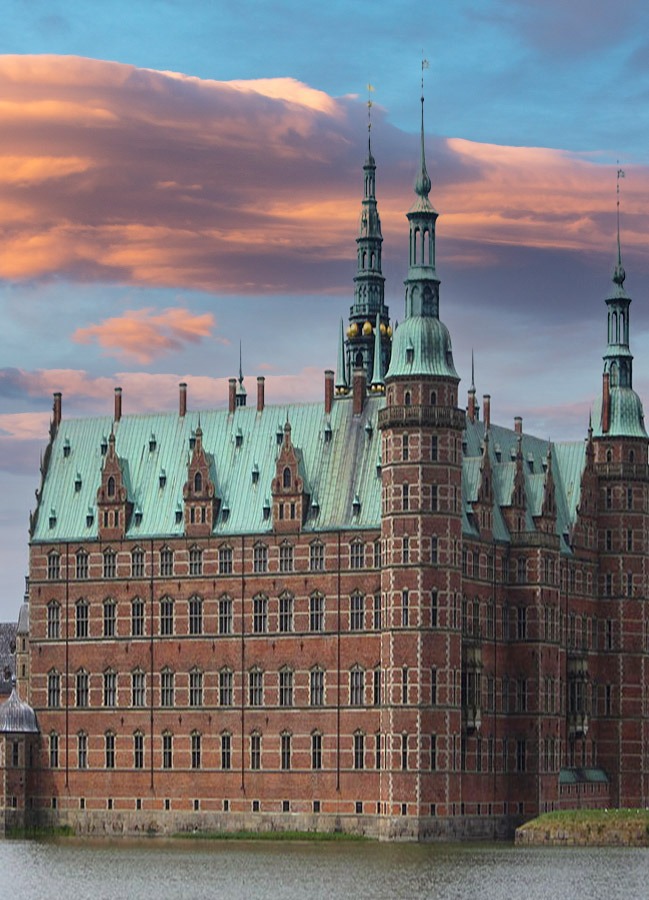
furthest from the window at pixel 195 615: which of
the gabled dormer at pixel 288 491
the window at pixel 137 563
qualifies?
the gabled dormer at pixel 288 491

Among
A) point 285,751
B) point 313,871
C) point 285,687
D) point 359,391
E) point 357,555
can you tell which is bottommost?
point 313,871

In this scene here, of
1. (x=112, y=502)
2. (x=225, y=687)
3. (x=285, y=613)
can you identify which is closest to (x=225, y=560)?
(x=285, y=613)

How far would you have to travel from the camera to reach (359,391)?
573ft

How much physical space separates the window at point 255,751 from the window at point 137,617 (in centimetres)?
1033

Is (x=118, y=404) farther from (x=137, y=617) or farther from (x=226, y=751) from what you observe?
(x=226, y=751)

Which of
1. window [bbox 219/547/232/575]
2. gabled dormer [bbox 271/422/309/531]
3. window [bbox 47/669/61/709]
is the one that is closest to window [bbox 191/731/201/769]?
window [bbox 219/547/232/575]

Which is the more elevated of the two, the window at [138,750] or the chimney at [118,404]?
the chimney at [118,404]

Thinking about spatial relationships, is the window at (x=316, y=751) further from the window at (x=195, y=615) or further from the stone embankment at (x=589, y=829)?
the stone embankment at (x=589, y=829)

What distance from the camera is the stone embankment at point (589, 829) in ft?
537

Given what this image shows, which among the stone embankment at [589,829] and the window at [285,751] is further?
the window at [285,751]

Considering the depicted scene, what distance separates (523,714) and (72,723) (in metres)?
28.7

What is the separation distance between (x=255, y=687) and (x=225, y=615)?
4931mm

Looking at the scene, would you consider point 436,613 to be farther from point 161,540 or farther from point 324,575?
point 161,540

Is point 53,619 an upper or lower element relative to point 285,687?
upper
